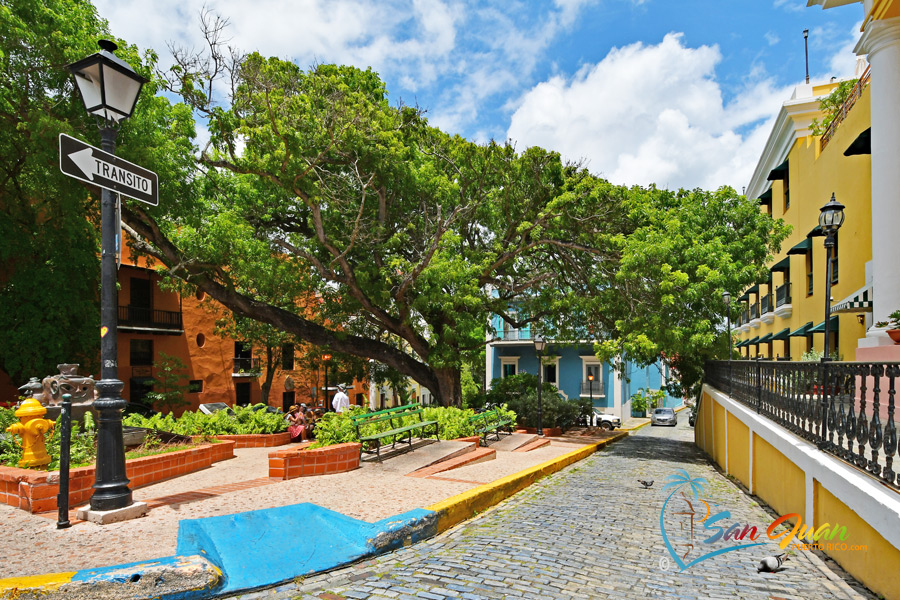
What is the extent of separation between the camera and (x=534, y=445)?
44.8ft

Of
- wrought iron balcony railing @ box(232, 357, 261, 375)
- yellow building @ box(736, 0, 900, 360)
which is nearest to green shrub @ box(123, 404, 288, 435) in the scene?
yellow building @ box(736, 0, 900, 360)

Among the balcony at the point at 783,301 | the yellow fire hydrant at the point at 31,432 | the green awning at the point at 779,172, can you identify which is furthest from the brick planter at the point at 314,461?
the green awning at the point at 779,172

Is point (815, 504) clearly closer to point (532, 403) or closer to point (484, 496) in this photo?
point (484, 496)

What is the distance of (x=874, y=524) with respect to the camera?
4.08 metres

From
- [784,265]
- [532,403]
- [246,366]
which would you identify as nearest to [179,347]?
[246,366]

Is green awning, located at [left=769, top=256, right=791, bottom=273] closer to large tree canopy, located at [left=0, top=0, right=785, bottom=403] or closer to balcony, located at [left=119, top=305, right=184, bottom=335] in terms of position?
large tree canopy, located at [left=0, top=0, right=785, bottom=403]

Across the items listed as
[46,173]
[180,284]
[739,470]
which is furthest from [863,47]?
[46,173]

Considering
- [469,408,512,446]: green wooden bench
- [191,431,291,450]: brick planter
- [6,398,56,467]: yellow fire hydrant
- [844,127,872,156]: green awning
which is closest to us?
[6,398,56,467]: yellow fire hydrant

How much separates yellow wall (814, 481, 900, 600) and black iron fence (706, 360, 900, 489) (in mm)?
416

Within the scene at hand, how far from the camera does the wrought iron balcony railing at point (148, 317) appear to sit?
2436cm

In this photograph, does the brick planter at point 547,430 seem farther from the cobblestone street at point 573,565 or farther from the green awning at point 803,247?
the green awning at point 803,247

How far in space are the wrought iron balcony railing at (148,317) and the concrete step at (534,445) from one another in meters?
18.8

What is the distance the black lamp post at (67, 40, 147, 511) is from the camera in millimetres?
5609

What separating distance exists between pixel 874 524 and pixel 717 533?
89.3 inches
